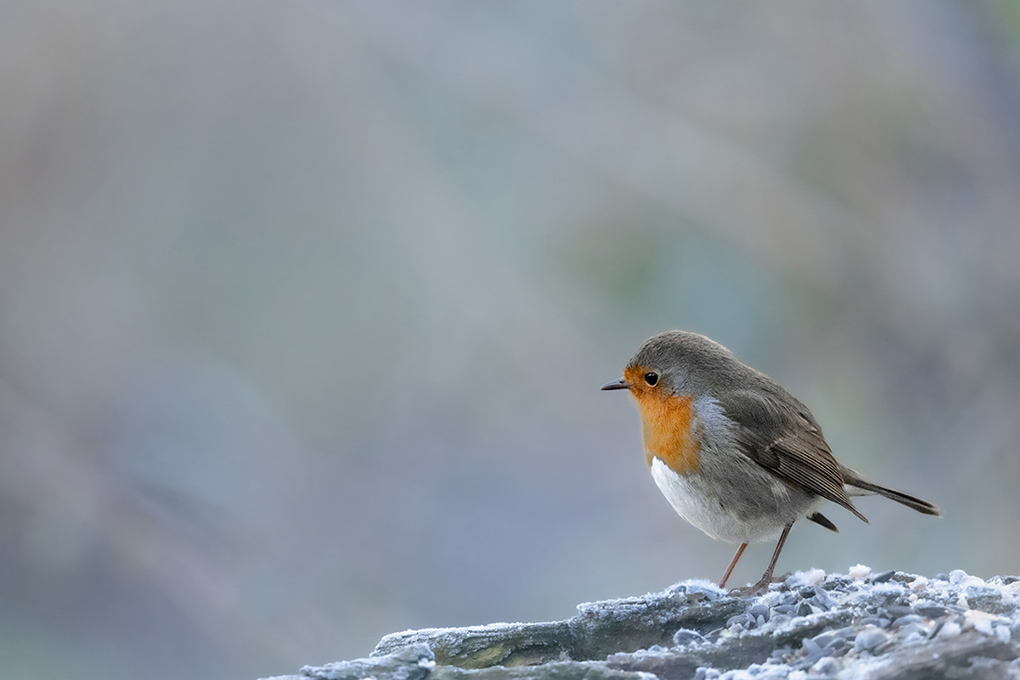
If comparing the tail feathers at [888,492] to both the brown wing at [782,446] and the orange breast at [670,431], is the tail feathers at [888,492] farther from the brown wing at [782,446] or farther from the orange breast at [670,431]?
the orange breast at [670,431]

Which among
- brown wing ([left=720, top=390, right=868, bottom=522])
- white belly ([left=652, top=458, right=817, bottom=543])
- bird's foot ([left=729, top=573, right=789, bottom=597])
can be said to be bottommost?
bird's foot ([left=729, top=573, right=789, bottom=597])

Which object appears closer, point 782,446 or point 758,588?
point 758,588

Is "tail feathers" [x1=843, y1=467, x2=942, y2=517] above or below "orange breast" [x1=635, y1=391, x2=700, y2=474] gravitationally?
below

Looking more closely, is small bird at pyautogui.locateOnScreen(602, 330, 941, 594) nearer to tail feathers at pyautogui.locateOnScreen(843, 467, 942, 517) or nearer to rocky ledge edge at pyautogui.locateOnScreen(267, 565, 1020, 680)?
tail feathers at pyautogui.locateOnScreen(843, 467, 942, 517)

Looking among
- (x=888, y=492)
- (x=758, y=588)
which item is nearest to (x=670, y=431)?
(x=758, y=588)

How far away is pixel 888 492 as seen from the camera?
2.55 metres

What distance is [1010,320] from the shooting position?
439 cm

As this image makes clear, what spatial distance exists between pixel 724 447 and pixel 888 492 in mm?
592

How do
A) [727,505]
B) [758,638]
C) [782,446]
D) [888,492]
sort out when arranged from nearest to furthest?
[758,638], [727,505], [782,446], [888,492]

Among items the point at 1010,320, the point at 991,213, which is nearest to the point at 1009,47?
the point at 991,213

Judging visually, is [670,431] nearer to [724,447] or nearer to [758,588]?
[724,447]

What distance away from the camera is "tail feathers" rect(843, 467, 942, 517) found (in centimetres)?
253

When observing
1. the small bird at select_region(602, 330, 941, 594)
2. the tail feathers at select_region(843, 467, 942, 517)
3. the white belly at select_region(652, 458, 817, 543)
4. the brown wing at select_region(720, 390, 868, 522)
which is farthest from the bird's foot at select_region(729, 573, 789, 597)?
the tail feathers at select_region(843, 467, 942, 517)

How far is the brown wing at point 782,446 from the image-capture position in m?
2.34
